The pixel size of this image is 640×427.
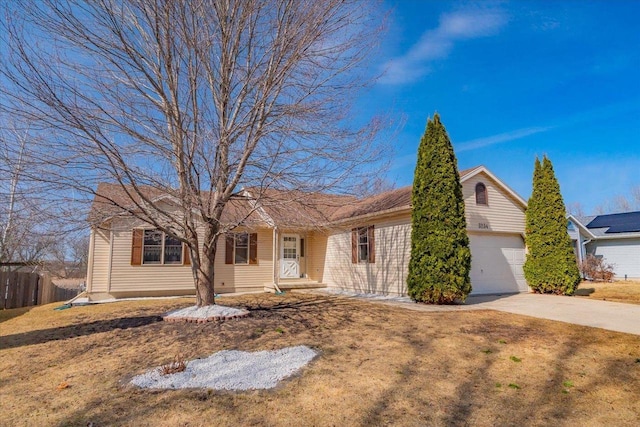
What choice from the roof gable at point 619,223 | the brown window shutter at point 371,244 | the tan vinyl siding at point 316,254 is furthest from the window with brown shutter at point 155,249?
the roof gable at point 619,223

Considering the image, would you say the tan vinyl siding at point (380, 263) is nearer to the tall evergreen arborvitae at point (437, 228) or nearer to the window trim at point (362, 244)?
the window trim at point (362, 244)

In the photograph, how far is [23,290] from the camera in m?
11.8

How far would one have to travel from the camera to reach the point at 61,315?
9.07m

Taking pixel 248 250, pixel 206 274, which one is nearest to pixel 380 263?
pixel 248 250

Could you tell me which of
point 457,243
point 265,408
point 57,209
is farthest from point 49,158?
point 457,243

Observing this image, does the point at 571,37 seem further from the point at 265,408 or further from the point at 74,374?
the point at 74,374

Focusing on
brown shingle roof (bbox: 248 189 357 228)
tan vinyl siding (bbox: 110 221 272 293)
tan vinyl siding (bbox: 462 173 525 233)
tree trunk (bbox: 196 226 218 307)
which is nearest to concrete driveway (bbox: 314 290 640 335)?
tan vinyl siding (bbox: 462 173 525 233)

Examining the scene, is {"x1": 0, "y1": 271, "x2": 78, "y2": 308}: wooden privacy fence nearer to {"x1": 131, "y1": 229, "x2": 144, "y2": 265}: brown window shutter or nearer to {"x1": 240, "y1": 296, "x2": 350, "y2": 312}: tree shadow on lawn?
{"x1": 131, "y1": 229, "x2": 144, "y2": 265}: brown window shutter

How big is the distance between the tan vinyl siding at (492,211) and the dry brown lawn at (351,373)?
522 centimetres

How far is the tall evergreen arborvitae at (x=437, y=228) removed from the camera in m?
9.88

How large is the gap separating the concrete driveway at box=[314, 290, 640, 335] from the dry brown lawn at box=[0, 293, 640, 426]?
803 millimetres

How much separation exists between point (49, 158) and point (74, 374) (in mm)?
3288

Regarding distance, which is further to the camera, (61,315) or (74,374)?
(61,315)

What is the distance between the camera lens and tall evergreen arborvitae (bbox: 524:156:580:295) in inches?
476
